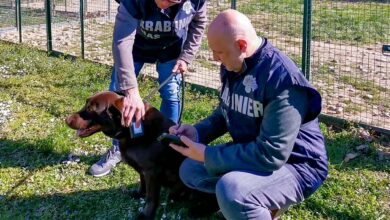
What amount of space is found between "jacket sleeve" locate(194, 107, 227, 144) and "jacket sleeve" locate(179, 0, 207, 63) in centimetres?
87

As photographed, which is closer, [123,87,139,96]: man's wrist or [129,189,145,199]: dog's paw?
[123,87,139,96]: man's wrist

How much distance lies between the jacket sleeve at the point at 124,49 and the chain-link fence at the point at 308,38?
1914mm

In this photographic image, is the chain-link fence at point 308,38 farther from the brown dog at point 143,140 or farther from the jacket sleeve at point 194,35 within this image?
the brown dog at point 143,140

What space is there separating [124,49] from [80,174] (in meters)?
1.42

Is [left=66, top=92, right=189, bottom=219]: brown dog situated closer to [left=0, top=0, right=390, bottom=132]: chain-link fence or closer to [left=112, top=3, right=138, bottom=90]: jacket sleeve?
[left=112, top=3, right=138, bottom=90]: jacket sleeve

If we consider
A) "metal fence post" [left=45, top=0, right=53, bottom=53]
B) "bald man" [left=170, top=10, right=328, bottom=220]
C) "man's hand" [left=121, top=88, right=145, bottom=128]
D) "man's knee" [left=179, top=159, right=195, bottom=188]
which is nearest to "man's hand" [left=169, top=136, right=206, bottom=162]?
"bald man" [left=170, top=10, right=328, bottom=220]

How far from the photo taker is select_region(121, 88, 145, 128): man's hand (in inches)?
149

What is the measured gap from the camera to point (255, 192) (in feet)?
9.95

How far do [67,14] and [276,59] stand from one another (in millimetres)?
9828

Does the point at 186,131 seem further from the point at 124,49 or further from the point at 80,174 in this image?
the point at 80,174

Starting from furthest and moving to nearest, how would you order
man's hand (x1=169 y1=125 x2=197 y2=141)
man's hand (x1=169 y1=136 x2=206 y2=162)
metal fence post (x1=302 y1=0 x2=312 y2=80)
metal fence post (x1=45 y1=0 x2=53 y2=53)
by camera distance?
metal fence post (x1=45 y1=0 x2=53 y2=53) → metal fence post (x1=302 y1=0 x2=312 y2=80) → man's hand (x1=169 y1=125 x2=197 y2=141) → man's hand (x1=169 y1=136 x2=206 y2=162)

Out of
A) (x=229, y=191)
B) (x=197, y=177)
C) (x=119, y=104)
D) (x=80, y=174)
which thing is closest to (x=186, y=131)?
(x=197, y=177)

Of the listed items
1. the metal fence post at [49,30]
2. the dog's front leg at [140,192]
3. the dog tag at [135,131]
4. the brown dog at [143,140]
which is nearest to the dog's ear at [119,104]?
the brown dog at [143,140]

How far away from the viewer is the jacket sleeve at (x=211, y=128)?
366 centimetres
